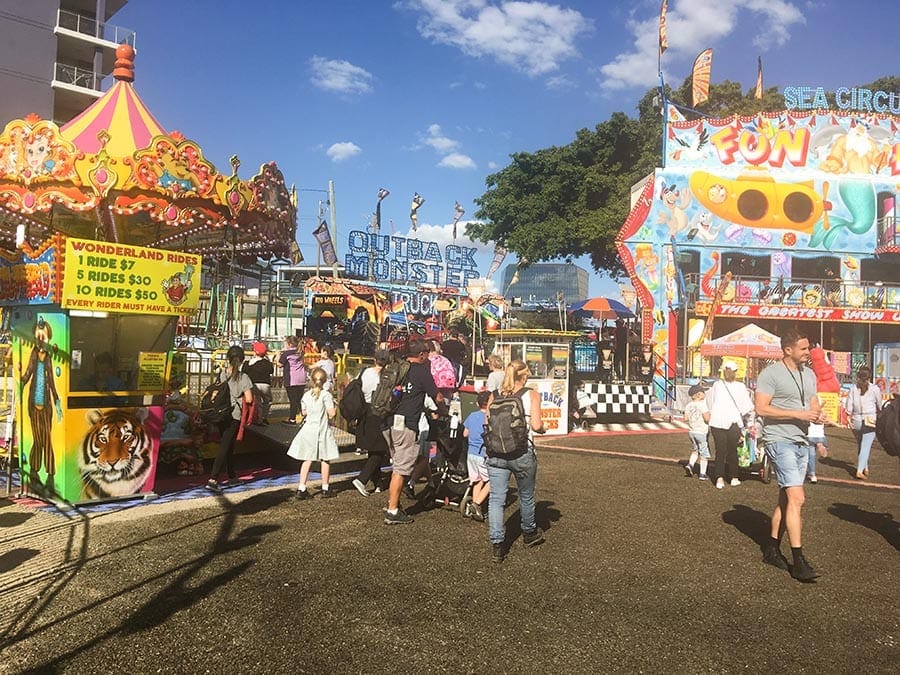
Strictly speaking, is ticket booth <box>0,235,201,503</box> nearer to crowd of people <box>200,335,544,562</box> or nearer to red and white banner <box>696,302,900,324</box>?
crowd of people <box>200,335,544,562</box>

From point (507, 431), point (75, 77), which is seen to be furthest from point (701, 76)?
point (75, 77)

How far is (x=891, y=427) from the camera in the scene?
582 cm

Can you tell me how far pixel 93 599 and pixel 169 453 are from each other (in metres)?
4.58

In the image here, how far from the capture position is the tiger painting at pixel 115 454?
679 cm

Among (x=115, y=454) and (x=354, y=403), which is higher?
(x=354, y=403)

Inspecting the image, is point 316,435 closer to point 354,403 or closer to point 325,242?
point 354,403

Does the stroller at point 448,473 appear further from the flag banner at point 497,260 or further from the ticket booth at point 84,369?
the flag banner at point 497,260

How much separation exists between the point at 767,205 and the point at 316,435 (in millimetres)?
23262

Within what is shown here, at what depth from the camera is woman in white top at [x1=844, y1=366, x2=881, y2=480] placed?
9531 millimetres

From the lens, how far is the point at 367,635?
388 centimetres

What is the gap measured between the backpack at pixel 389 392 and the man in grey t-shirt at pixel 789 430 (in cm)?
341

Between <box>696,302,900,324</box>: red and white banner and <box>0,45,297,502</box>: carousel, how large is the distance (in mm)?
18621

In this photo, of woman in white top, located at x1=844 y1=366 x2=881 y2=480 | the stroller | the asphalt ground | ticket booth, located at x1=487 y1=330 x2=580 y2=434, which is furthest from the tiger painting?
woman in white top, located at x1=844 y1=366 x2=881 y2=480

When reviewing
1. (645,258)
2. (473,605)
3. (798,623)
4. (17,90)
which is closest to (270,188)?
(473,605)
